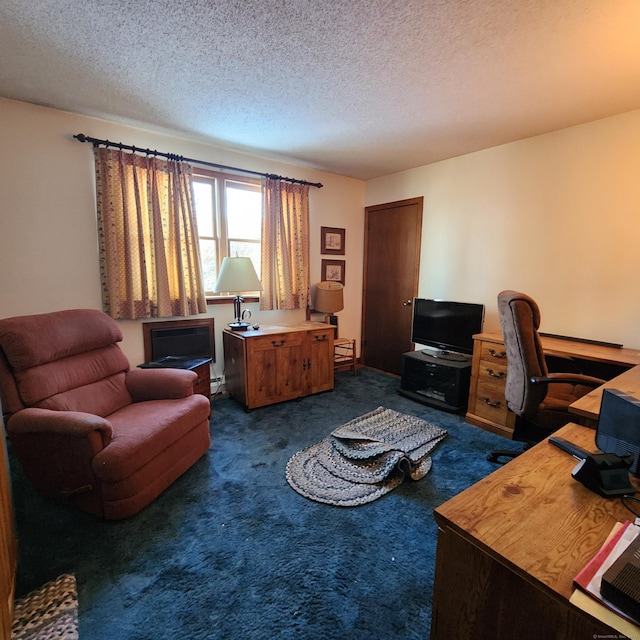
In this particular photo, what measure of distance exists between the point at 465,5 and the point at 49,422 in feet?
9.08

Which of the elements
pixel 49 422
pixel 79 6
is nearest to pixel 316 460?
pixel 49 422

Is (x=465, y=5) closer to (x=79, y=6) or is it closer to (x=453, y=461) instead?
(x=79, y=6)

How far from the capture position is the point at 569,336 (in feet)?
9.12

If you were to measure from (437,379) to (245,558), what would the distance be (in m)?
2.37

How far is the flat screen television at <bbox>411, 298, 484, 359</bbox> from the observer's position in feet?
10.2

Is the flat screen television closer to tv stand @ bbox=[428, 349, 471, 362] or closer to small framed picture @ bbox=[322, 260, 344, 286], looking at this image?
tv stand @ bbox=[428, 349, 471, 362]

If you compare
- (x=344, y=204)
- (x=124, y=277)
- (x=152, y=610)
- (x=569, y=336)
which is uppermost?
(x=344, y=204)

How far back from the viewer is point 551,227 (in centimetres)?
283

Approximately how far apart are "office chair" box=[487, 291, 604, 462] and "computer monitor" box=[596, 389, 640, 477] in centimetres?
79

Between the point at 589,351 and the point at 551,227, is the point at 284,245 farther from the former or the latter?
the point at 589,351

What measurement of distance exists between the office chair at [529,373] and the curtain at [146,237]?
2.62 metres

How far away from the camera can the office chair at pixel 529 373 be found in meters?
1.90

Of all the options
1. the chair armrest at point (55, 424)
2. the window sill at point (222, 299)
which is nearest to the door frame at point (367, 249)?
the window sill at point (222, 299)

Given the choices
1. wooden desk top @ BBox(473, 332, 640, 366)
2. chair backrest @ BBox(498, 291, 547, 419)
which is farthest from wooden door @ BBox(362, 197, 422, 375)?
chair backrest @ BBox(498, 291, 547, 419)
